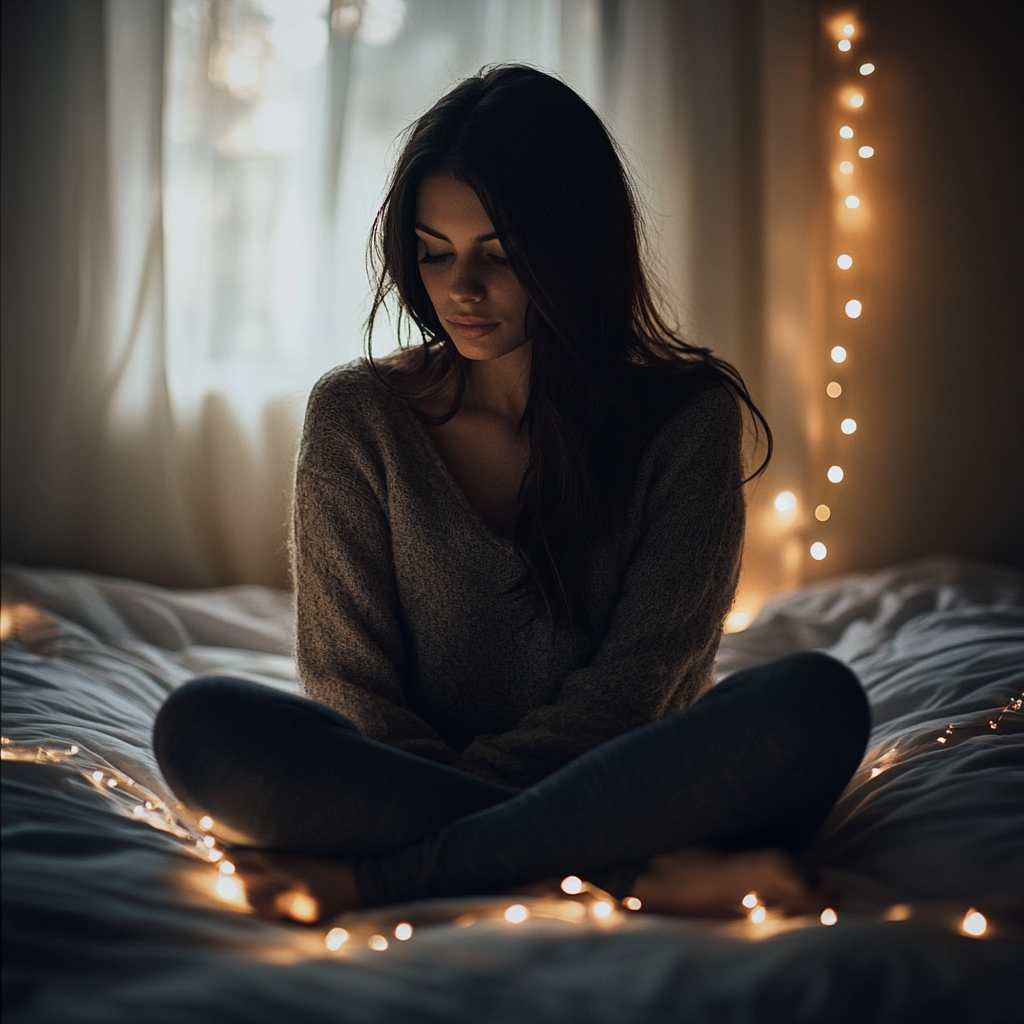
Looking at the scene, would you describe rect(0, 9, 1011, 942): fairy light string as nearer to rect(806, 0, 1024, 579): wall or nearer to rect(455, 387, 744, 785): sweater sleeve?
rect(455, 387, 744, 785): sweater sleeve

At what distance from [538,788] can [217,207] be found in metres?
1.66

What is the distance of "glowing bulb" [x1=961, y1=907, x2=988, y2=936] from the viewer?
71 cm

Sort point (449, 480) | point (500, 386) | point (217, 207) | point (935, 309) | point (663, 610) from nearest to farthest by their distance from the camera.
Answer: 1. point (663, 610)
2. point (449, 480)
3. point (500, 386)
4. point (217, 207)
5. point (935, 309)

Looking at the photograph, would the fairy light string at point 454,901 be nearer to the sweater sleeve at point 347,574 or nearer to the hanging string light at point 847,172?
the sweater sleeve at point 347,574

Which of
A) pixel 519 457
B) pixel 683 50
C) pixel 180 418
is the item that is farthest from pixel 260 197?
pixel 519 457

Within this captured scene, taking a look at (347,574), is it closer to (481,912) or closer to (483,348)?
(483,348)

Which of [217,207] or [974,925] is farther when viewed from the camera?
[217,207]

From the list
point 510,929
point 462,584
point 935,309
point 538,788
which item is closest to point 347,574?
point 462,584

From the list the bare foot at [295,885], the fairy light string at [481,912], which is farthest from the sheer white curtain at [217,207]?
the bare foot at [295,885]

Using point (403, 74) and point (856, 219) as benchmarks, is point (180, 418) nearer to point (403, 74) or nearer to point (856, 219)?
point (403, 74)

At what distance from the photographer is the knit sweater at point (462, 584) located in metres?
1.08

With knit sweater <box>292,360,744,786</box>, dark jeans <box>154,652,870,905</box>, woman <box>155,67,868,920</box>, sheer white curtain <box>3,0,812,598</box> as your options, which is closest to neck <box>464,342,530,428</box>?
woman <box>155,67,868,920</box>

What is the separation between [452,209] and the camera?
1114 millimetres

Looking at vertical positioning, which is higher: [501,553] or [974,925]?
[501,553]
